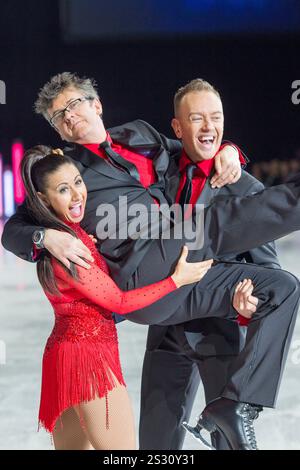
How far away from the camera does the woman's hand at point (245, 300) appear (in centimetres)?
226

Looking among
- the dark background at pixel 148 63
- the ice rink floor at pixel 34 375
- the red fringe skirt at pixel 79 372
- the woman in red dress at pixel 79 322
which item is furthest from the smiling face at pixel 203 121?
the dark background at pixel 148 63

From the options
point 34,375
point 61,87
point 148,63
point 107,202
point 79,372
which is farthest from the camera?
point 148,63

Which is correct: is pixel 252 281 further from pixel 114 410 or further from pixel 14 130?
pixel 14 130

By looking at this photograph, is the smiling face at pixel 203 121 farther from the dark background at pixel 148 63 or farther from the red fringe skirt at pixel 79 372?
the dark background at pixel 148 63

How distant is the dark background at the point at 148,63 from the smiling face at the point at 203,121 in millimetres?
10151

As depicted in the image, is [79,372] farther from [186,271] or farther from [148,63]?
[148,63]

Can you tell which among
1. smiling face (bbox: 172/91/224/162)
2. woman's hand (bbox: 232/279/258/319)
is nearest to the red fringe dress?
woman's hand (bbox: 232/279/258/319)

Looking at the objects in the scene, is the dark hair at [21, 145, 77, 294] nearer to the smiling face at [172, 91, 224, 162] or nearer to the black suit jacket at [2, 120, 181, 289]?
the black suit jacket at [2, 120, 181, 289]

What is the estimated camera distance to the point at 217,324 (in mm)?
2506

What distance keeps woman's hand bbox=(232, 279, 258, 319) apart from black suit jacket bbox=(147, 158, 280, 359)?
0.14 meters

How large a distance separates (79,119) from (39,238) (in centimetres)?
38

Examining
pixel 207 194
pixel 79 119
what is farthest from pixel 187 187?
pixel 79 119

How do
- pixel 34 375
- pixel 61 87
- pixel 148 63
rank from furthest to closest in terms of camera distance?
pixel 148 63 → pixel 34 375 → pixel 61 87

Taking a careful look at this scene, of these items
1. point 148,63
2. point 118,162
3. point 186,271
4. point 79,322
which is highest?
point 148,63
